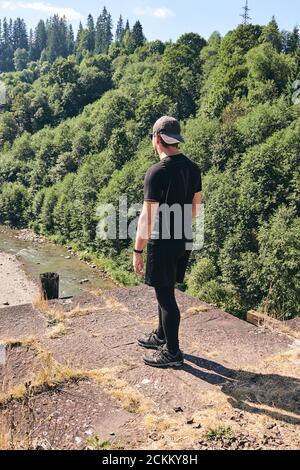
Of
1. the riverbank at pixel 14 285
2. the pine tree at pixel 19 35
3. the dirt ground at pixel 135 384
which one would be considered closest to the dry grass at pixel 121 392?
the dirt ground at pixel 135 384

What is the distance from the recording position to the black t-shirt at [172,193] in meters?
3.12

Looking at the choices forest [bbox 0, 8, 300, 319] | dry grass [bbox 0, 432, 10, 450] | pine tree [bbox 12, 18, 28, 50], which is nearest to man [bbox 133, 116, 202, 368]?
dry grass [bbox 0, 432, 10, 450]

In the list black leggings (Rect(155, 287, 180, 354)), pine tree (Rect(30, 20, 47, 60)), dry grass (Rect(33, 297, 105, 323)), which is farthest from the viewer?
pine tree (Rect(30, 20, 47, 60))

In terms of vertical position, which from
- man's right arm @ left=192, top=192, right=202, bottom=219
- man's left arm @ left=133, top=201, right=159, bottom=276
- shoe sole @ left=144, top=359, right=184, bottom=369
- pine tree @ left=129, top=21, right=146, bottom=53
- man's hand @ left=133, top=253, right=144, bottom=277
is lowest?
shoe sole @ left=144, top=359, right=184, bottom=369

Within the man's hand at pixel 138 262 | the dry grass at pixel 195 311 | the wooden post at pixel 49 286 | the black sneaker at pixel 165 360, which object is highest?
the man's hand at pixel 138 262

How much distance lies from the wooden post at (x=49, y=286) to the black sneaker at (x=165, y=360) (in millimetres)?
2054

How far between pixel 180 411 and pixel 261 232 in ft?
64.7

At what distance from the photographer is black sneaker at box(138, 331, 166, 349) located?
3.80 m

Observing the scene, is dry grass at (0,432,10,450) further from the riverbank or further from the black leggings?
the riverbank

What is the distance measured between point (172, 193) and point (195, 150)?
86.1ft

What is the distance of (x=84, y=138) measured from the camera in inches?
1580

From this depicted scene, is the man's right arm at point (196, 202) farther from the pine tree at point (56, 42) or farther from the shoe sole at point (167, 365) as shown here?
the pine tree at point (56, 42)
